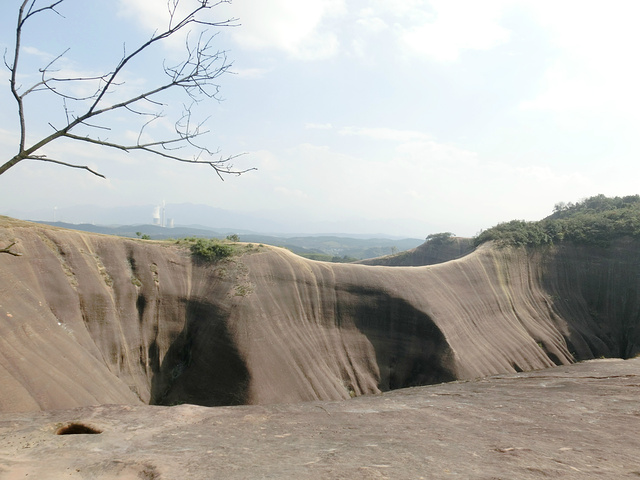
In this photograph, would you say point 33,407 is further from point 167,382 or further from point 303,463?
point 303,463

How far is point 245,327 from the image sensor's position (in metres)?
22.7

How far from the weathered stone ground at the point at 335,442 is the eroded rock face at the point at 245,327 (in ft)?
19.9

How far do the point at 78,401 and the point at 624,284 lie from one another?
146ft

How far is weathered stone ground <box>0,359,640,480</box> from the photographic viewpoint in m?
7.19

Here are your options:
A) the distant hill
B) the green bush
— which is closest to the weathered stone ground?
the green bush

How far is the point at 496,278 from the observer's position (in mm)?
35438

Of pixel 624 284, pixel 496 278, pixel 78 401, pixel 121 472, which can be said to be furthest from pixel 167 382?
pixel 624 284

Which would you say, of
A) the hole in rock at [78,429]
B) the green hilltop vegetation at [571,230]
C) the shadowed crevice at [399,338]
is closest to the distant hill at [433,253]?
the green hilltop vegetation at [571,230]

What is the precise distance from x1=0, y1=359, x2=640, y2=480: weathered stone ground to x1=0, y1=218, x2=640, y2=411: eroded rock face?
239 inches

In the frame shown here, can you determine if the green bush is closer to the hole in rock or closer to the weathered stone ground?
the weathered stone ground

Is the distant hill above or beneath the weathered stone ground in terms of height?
above

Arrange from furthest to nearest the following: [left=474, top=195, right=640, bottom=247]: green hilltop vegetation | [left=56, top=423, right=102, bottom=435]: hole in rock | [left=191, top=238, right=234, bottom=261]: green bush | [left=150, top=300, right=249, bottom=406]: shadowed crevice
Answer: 1. [left=474, top=195, right=640, bottom=247]: green hilltop vegetation
2. [left=191, top=238, right=234, bottom=261]: green bush
3. [left=150, top=300, right=249, bottom=406]: shadowed crevice
4. [left=56, top=423, right=102, bottom=435]: hole in rock

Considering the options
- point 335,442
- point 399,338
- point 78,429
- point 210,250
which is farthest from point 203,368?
point 335,442

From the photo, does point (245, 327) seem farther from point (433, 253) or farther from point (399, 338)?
point (433, 253)
